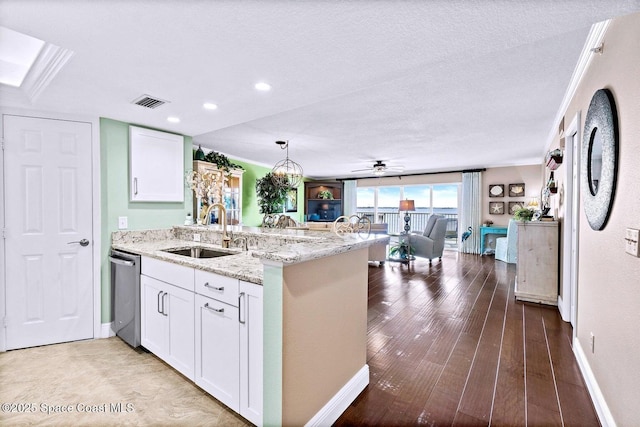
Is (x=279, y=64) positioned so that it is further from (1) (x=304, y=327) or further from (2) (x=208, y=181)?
(2) (x=208, y=181)

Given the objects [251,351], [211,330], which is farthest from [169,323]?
[251,351]

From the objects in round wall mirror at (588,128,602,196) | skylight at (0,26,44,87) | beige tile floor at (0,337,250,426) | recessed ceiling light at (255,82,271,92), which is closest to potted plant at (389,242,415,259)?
round wall mirror at (588,128,602,196)

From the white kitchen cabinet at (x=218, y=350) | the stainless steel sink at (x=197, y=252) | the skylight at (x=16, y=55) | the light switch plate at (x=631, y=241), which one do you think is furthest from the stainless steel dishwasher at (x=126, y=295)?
the light switch plate at (x=631, y=241)

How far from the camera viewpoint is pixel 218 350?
170 centimetres

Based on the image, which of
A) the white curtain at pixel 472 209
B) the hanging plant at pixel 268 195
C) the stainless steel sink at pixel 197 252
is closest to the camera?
the stainless steel sink at pixel 197 252

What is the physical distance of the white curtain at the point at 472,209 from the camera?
7.61 metres

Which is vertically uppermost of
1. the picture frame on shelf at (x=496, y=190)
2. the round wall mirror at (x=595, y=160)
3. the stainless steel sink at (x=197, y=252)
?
the picture frame on shelf at (x=496, y=190)

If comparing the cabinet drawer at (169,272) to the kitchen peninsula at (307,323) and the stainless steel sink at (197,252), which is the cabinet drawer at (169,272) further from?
the stainless steel sink at (197,252)

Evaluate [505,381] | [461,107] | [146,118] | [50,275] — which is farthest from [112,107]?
[505,381]

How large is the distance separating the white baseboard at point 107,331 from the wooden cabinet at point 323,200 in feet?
22.9

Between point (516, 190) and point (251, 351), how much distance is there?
7862 mm

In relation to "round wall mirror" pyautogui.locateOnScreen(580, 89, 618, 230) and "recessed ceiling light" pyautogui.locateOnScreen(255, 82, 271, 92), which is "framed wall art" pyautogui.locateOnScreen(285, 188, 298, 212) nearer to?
"recessed ceiling light" pyautogui.locateOnScreen(255, 82, 271, 92)

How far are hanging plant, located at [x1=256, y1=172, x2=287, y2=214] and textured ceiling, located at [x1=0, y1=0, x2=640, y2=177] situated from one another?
2.69 meters

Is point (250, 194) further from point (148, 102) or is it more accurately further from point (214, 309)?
point (214, 309)
